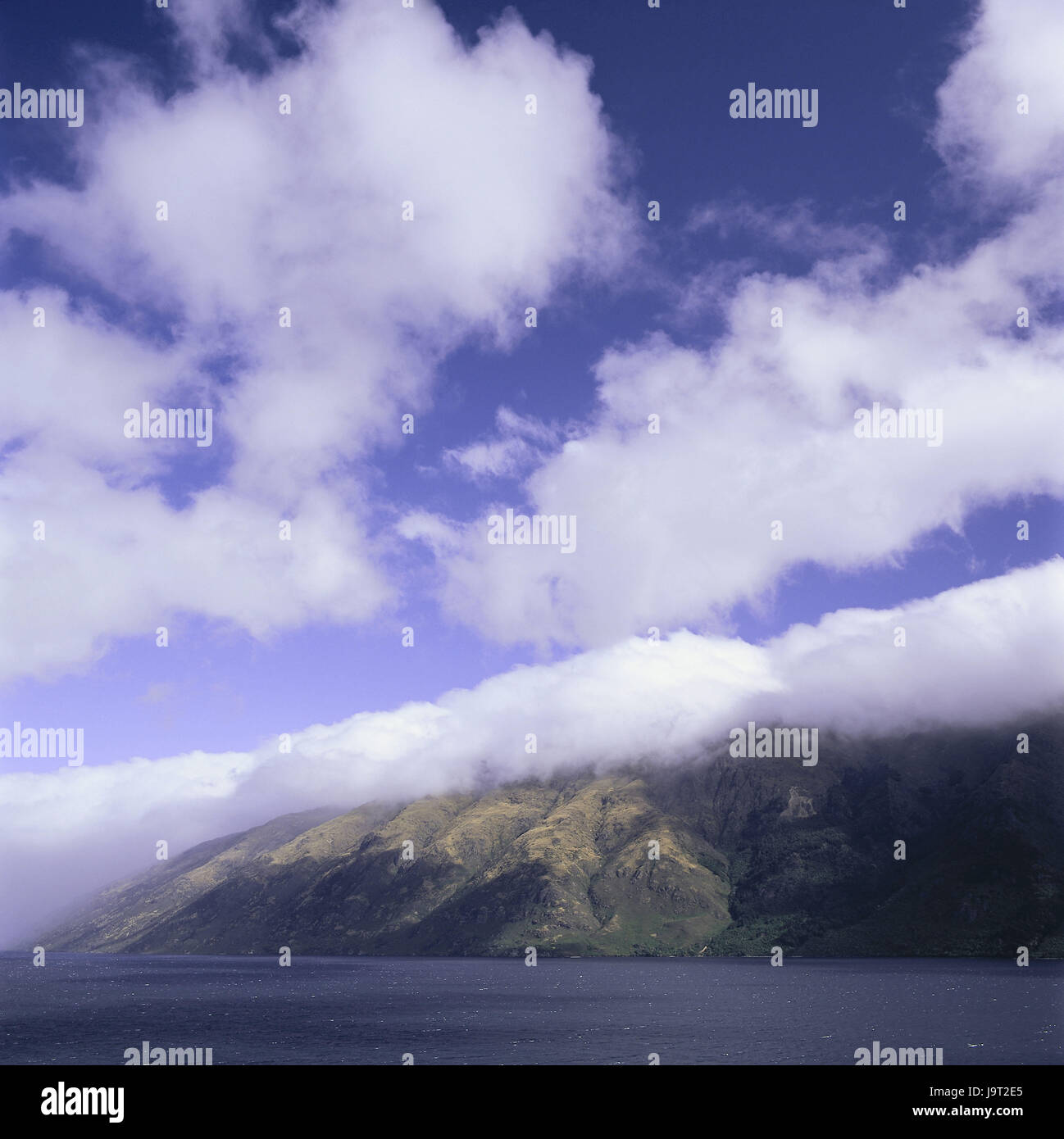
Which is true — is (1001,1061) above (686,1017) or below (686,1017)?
above

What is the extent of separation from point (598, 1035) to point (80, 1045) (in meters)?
91.4
